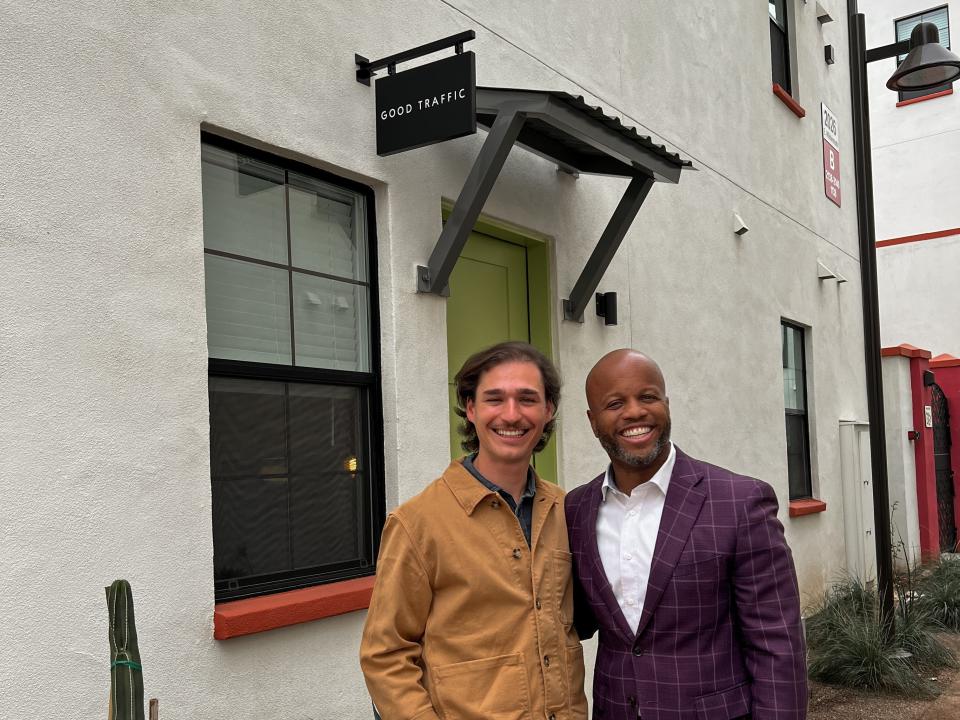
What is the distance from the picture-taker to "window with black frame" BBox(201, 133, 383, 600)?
368 cm

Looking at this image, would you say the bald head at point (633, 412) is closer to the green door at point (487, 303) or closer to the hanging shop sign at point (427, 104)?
the hanging shop sign at point (427, 104)

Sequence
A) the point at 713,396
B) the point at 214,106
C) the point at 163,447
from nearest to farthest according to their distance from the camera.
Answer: the point at 163,447, the point at 214,106, the point at 713,396

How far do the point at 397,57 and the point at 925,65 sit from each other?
4494 millimetres

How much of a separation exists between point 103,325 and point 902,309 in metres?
15.4

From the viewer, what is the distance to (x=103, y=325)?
3082mm

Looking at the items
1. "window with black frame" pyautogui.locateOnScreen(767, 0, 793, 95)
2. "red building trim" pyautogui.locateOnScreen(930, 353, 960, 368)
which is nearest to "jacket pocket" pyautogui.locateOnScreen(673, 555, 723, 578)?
"window with black frame" pyautogui.locateOnScreen(767, 0, 793, 95)

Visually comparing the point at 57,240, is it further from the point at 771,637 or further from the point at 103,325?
the point at 771,637

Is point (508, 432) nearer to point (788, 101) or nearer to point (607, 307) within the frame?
point (607, 307)

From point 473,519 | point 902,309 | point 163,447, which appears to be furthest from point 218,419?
point 902,309

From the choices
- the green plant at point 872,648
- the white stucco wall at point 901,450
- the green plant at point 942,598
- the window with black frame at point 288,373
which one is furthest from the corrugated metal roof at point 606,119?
the white stucco wall at point 901,450

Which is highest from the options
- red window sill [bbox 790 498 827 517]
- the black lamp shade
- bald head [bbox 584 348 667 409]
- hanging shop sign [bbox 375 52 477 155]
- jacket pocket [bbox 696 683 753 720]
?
the black lamp shade

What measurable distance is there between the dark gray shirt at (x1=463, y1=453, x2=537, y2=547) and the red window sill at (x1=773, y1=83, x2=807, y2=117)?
300 inches

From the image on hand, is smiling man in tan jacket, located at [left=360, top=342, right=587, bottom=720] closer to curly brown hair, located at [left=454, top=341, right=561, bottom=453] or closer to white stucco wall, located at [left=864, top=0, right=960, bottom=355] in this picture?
curly brown hair, located at [left=454, top=341, right=561, bottom=453]

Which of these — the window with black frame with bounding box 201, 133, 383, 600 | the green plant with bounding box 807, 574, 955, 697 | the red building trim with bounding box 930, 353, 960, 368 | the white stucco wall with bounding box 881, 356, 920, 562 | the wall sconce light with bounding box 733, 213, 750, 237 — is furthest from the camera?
the red building trim with bounding box 930, 353, 960, 368
